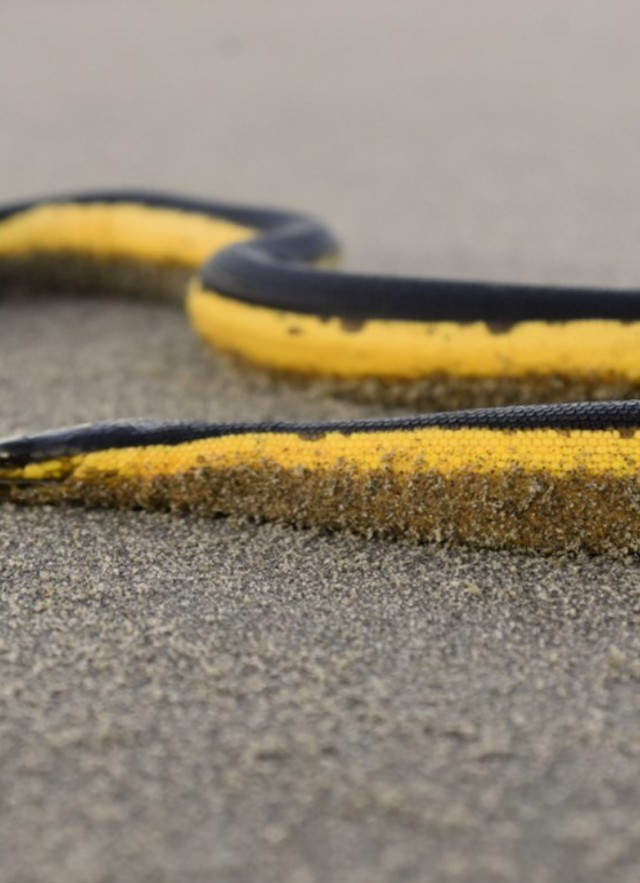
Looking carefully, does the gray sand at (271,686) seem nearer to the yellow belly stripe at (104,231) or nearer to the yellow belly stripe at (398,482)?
the yellow belly stripe at (398,482)

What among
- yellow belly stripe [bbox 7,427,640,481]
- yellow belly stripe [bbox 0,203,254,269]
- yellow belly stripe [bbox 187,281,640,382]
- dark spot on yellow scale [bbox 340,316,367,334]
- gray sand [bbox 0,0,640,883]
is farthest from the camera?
yellow belly stripe [bbox 0,203,254,269]

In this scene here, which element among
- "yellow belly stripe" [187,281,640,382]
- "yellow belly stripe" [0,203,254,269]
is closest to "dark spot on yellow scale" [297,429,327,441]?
"yellow belly stripe" [187,281,640,382]

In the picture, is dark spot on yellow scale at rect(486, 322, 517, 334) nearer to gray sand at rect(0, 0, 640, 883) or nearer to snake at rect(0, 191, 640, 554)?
snake at rect(0, 191, 640, 554)

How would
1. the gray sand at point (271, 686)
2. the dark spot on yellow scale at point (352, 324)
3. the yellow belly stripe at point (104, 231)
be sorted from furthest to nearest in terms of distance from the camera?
the yellow belly stripe at point (104, 231)
the dark spot on yellow scale at point (352, 324)
the gray sand at point (271, 686)

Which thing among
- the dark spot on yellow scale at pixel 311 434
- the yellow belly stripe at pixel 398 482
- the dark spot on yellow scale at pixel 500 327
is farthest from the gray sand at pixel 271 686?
the dark spot on yellow scale at pixel 500 327

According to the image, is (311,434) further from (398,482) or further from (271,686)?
(271,686)

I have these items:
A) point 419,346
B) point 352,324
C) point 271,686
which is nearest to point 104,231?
point 352,324

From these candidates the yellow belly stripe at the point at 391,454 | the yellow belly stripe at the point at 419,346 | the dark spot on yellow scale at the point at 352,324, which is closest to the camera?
the yellow belly stripe at the point at 391,454

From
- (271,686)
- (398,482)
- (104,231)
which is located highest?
(104,231)
